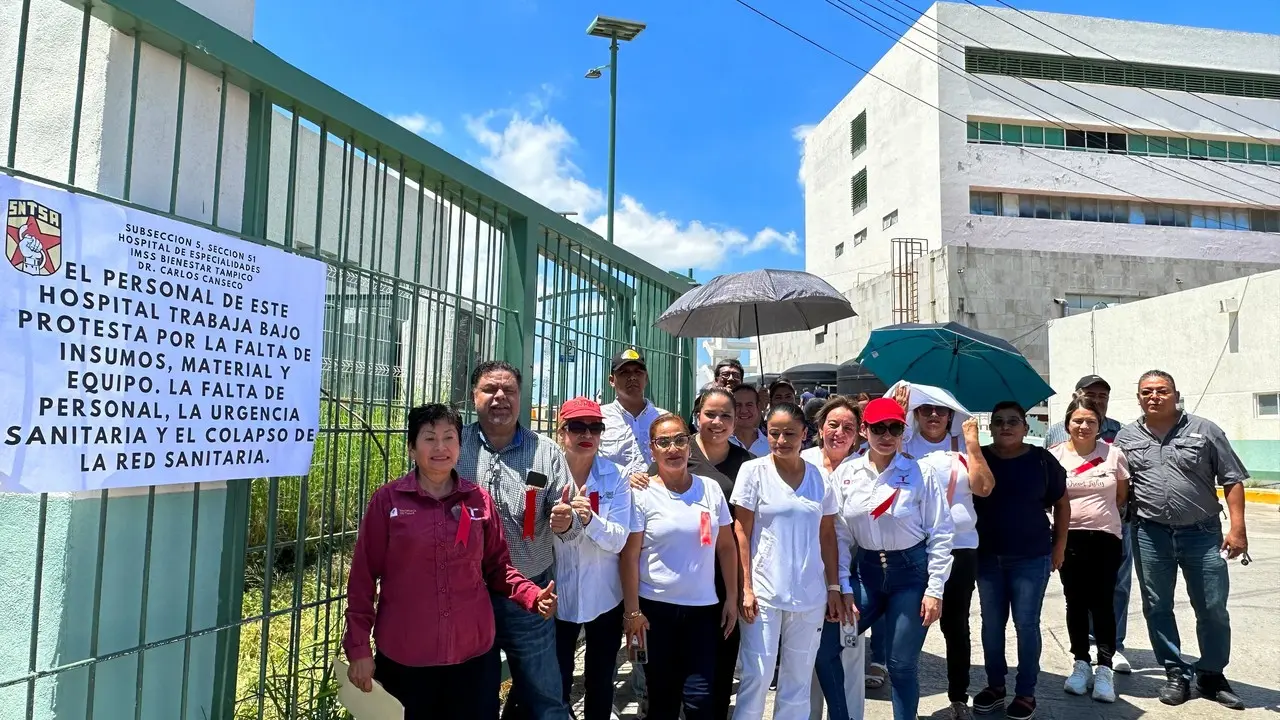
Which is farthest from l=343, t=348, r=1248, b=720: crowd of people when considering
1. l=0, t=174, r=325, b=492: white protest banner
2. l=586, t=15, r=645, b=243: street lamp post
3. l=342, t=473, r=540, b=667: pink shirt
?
l=586, t=15, r=645, b=243: street lamp post

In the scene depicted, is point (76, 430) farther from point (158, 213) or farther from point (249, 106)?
point (249, 106)

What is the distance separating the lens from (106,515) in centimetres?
256

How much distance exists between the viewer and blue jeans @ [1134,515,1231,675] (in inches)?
191

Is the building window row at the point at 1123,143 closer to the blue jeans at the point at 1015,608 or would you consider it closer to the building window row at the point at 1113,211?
the building window row at the point at 1113,211

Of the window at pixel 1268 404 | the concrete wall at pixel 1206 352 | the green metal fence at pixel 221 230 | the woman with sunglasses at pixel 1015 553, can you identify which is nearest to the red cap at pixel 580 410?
the green metal fence at pixel 221 230

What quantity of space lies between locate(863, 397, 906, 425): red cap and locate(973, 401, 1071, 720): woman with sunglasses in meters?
0.99

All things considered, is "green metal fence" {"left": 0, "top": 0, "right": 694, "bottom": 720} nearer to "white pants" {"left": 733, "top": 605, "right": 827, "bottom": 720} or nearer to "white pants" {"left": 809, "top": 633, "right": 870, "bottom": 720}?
"white pants" {"left": 733, "top": 605, "right": 827, "bottom": 720}

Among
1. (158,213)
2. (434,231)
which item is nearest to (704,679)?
(434,231)

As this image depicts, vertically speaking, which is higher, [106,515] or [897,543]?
[106,515]

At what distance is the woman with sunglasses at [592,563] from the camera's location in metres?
3.50

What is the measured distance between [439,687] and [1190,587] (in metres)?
4.55

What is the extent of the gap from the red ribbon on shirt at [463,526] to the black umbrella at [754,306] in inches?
114

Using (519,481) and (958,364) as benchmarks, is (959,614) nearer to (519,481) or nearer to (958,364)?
(958,364)

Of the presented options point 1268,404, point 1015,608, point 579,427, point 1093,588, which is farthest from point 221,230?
point 1268,404
